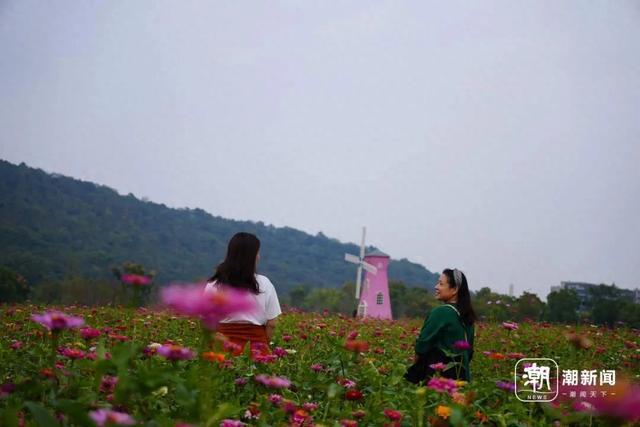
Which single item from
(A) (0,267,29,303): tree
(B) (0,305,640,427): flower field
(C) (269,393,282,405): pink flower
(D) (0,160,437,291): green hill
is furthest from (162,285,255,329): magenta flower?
(D) (0,160,437,291): green hill

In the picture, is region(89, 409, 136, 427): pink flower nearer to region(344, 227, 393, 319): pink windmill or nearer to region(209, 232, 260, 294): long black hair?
region(209, 232, 260, 294): long black hair

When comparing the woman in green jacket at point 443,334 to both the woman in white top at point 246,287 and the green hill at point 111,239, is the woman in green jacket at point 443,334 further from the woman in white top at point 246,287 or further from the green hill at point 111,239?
the green hill at point 111,239

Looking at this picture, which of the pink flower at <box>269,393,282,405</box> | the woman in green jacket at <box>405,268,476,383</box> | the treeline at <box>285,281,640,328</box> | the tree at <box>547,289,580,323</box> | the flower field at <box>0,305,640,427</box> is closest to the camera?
the flower field at <box>0,305,640,427</box>

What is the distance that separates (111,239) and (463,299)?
40.7 meters

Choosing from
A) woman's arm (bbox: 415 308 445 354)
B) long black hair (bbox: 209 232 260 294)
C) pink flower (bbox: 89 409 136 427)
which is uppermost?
long black hair (bbox: 209 232 260 294)

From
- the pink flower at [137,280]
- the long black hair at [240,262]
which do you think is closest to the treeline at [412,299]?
the long black hair at [240,262]

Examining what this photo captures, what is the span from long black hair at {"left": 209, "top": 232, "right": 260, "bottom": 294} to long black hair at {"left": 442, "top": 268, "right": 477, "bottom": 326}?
1.30 m

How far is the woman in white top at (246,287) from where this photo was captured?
12.6 feet

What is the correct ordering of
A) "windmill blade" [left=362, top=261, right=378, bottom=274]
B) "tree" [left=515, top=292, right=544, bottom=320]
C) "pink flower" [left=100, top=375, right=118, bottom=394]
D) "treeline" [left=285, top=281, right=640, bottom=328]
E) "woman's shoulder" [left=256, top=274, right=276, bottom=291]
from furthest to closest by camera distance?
1. "windmill blade" [left=362, top=261, right=378, bottom=274]
2. "tree" [left=515, top=292, right=544, bottom=320]
3. "treeline" [left=285, top=281, right=640, bottom=328]
4. "woman's shoulder" [left=256, top=274, right=276, bottom=291]
5. "pink flower" [left=100, top=375, right=118, bottom=394]

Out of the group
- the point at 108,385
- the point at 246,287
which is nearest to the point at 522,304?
Result: the point at 246,287

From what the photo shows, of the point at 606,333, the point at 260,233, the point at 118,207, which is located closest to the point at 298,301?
the point at 118,207

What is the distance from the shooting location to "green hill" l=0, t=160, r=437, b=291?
115ft

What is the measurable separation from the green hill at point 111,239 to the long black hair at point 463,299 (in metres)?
29.6

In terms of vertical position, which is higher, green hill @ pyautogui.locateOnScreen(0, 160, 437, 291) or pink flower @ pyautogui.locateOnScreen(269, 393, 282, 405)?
green hill @ pyautogui.locateOnScreen(0, 160, 437, 291)
